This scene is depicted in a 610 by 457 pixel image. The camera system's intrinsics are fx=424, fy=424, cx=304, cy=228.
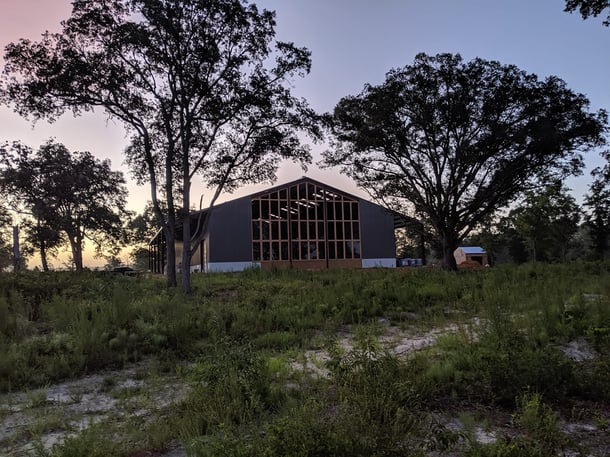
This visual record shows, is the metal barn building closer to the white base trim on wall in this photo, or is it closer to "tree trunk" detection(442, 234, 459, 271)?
the white base trim on wall

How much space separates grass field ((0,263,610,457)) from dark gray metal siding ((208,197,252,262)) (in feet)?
87.1

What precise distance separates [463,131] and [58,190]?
28.5m

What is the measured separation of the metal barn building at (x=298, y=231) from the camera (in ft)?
121

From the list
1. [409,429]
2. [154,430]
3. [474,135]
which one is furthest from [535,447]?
[474,135]

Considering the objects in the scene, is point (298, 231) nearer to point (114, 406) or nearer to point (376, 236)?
point (376, 236)

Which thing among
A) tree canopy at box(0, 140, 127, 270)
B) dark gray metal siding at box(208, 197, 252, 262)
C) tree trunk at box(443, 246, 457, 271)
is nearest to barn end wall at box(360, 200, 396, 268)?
dark gray metal siding at box(208, 197, 252, 262)

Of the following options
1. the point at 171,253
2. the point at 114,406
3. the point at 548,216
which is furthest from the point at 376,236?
the point at 114,406

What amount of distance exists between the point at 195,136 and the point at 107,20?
461 cm

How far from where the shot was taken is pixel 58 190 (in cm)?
3155

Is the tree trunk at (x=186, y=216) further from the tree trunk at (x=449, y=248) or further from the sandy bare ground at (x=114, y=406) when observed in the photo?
the tree trunk at (x=449, y=248)

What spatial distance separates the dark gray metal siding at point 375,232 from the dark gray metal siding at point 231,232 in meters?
11.4

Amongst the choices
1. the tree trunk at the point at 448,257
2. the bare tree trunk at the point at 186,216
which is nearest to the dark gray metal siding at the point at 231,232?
the tree trunk at the point at 448,257

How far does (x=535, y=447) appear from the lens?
2660 mm

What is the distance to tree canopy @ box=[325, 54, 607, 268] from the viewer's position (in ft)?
77.0
